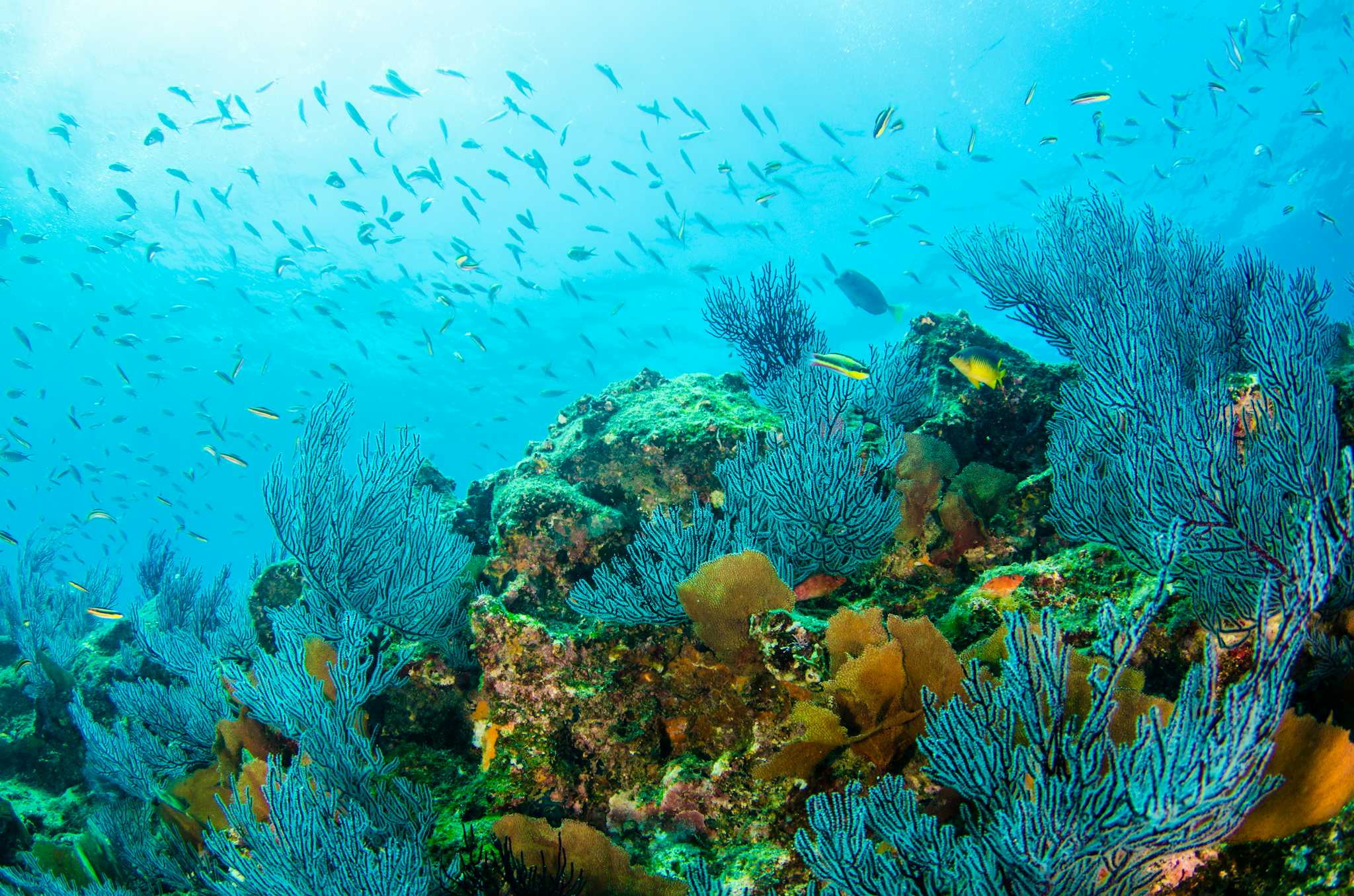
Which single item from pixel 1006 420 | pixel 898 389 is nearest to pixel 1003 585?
pixel 1006 420

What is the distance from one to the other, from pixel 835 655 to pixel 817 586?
1.38 meters

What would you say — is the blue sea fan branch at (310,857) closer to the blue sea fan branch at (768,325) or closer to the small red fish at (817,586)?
the small red fish at (817,586)

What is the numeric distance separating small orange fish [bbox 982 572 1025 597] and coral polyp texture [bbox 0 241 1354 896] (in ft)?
0.07

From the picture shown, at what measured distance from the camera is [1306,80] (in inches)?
956

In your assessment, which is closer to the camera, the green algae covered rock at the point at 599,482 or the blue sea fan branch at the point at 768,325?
the green algae covered rock at the point at 599,482

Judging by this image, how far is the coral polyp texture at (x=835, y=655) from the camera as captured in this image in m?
1.68

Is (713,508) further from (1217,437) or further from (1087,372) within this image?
(1217,437)

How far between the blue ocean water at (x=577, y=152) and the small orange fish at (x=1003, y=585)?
13004 mm

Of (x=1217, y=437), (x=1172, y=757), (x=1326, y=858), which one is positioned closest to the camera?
(x=1172, y=757)

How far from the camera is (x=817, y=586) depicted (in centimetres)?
398

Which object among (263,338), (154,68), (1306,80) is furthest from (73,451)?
(1306,80)

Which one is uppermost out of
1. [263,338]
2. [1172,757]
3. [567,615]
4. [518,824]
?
[263,338]

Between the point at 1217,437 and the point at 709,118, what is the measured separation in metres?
26.3

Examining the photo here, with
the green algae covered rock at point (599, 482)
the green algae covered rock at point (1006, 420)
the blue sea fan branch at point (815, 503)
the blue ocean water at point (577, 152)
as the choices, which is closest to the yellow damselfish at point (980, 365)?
the green algae covered rock at point (1006, 420)
